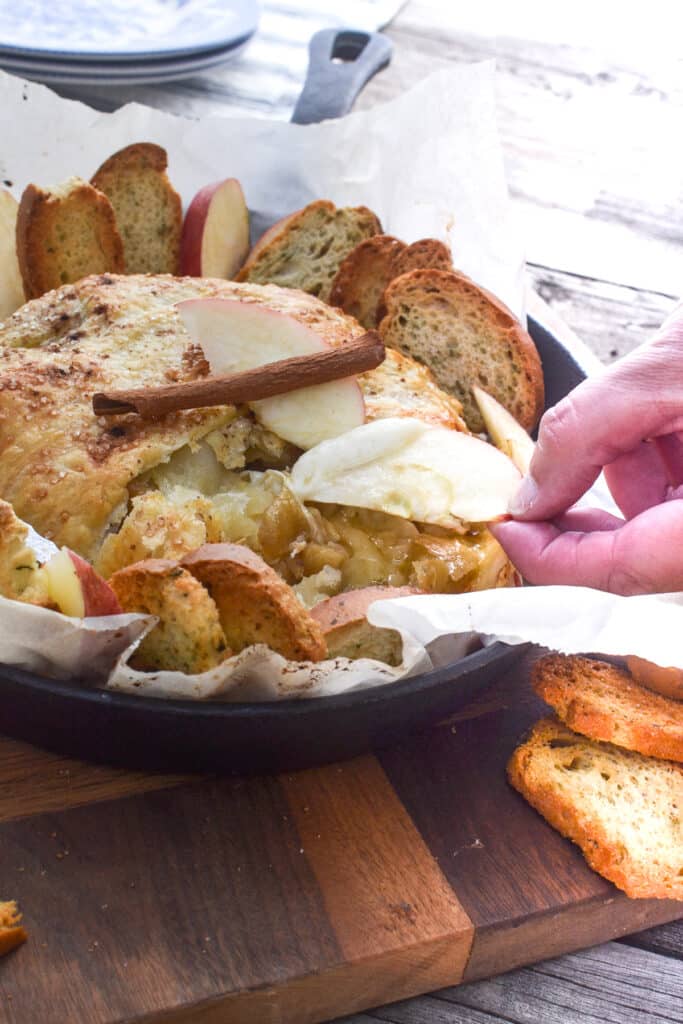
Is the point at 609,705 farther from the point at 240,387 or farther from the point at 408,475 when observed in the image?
the point at 240,387

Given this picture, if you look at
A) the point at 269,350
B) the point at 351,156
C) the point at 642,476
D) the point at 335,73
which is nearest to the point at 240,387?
the point at 269,350

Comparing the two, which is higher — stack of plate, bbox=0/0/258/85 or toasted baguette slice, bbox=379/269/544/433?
stack of plate, bbox=0/0/258/85

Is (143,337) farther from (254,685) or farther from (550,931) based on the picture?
(550,931)

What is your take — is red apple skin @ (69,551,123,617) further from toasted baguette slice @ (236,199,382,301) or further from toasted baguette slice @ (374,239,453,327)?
toasted baguette slice @ (236,199,382,301)

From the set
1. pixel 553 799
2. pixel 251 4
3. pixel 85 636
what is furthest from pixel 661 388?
pixel 251 4

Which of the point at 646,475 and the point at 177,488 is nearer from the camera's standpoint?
the point at 177,488

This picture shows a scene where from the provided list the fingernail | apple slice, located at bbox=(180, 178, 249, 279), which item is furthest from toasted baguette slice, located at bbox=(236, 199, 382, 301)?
the fingernail
